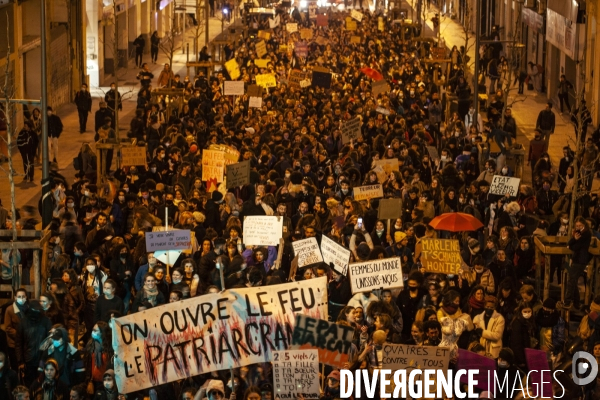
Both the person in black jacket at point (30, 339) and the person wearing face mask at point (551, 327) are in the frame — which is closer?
the person in black jacket at point (30, 339)

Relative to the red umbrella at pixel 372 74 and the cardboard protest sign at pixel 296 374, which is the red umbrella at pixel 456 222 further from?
the red umbrella at pixel 372 74

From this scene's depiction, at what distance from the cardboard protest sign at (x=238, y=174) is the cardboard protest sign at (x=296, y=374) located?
836cm

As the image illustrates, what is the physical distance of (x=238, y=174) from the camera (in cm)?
2206

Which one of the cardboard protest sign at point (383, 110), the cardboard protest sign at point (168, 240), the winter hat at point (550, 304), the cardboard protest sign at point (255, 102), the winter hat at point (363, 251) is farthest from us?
the cardboard protest sign at point (255, 102)

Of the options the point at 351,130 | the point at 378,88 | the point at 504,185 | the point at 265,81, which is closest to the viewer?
the point at 504,185

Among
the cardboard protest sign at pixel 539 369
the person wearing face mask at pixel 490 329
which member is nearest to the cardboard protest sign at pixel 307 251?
the person wearing face mask at pixel 490 329

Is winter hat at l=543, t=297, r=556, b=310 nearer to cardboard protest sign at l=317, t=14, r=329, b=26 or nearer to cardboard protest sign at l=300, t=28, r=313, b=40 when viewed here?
cardboard protest sign at l=300, t=28, r=313, b=40

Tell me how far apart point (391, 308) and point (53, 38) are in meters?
27.5

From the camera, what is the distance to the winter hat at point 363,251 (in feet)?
58.9

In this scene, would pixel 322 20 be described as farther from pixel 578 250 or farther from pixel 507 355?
pixel 507 355

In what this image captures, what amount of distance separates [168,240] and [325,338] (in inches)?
159

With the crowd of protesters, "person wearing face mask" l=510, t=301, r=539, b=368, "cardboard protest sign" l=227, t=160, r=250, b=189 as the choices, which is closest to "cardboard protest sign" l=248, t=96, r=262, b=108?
the crowd of protesters

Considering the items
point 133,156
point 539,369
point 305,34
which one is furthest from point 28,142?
point 305,34

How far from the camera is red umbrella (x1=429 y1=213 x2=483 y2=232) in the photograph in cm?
1941
